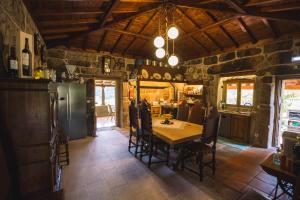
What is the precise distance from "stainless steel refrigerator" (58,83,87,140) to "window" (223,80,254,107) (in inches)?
186

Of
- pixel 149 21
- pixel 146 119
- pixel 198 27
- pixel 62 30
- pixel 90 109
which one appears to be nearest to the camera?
pixel 146 119

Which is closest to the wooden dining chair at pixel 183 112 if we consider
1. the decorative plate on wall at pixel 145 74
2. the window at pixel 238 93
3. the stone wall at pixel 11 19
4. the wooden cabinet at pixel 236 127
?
the wooden cabinet at pixel 236 127

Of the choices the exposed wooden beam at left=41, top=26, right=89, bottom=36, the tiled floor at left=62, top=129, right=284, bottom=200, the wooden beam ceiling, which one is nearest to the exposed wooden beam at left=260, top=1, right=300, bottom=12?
the wooden beam ceiling

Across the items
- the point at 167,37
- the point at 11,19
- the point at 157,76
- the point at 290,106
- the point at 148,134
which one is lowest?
the point at 148,134

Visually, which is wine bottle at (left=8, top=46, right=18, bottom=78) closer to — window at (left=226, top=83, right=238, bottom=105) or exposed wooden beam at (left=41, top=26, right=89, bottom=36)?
exposed wooden beam at (left=41, top=26, right=89, bottom=36)

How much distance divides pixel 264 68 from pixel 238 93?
3.88 feet

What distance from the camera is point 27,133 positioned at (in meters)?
1.39

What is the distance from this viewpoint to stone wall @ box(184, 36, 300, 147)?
137 inches

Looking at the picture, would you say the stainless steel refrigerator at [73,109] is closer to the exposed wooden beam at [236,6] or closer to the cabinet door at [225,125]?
the exposed wooden beam at [236,6]

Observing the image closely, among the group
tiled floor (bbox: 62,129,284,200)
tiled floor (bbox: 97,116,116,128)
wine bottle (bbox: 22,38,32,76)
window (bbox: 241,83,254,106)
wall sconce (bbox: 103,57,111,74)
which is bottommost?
tiled floor (bbox: 62,129,284,200)

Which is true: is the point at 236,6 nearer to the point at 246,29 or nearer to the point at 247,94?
the point at 246,29

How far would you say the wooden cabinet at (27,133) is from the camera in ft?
4.25

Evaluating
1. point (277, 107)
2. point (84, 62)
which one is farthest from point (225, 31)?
point (84, 62)

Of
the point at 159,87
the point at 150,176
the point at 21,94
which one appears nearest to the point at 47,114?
the point at 21,94
